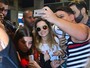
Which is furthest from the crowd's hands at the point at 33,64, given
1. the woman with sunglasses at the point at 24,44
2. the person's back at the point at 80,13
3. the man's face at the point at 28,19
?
the man's face at the point at 28,19

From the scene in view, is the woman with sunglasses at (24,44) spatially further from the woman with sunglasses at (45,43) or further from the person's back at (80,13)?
the person's back at (80,13)

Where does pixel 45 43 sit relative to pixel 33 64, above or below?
above

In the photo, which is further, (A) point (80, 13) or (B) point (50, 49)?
(A) point (80, 13)

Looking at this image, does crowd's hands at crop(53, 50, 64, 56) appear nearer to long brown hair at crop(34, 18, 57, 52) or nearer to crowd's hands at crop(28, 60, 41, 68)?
long brown hair at crop(34, 18, 57, 52)

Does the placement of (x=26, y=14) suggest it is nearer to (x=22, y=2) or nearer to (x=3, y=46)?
(x=3, y=46)

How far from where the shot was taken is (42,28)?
279 centimetres

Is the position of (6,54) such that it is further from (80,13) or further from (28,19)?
(28,19)

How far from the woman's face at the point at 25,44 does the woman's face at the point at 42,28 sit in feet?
0.41

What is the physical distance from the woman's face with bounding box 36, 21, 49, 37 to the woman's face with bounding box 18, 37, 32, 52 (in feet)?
0.41

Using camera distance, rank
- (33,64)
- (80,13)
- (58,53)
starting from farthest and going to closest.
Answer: (80,13), (58,53), (33,64)

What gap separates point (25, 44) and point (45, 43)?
0.68 feet

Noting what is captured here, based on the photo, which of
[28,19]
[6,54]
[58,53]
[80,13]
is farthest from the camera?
[28,19]

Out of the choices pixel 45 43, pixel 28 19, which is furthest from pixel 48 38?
pixel 28 19

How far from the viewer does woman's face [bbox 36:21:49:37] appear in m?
2.77
